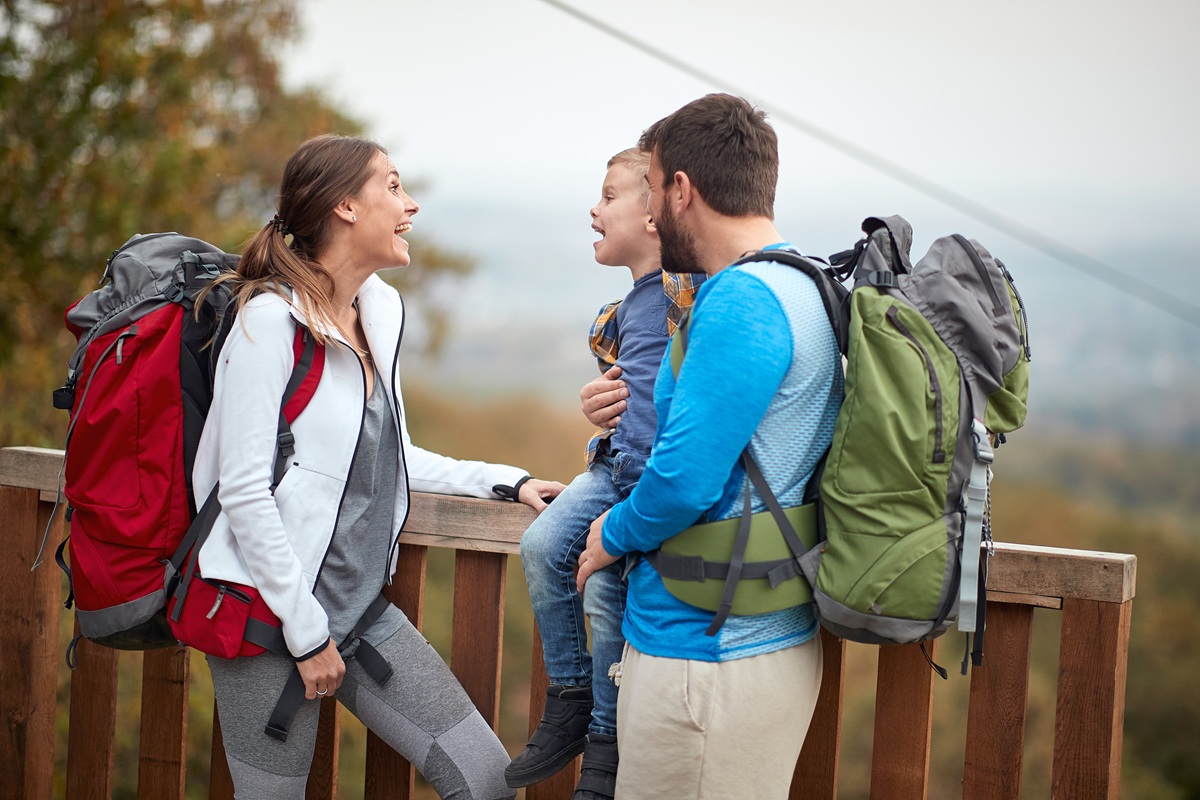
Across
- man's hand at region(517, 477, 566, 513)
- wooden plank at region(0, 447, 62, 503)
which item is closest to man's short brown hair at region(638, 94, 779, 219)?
man's hand at region(517, 477, 566, 513)

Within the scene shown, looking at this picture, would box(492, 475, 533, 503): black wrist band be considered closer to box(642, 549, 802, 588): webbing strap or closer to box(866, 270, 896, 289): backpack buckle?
box(642, 549, 802, 588): webbing strap

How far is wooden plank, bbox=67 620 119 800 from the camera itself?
89.9 inches

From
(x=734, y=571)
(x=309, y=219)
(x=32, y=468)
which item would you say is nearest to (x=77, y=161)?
(x=32, y=468)

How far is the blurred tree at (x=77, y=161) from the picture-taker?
5.38 metres

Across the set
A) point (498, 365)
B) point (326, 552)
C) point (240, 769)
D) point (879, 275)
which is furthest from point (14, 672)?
point (498, 365)

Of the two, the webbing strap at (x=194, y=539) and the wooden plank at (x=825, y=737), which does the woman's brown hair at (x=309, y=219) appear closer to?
the webbing strap at (x=194, y=539)

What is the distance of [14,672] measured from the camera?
2.37 m

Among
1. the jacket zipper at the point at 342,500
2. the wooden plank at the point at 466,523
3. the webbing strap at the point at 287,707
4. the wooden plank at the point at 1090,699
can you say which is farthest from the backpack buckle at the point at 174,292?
the wooden plank at the point at 1090,699

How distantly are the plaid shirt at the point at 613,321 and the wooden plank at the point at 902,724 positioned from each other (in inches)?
24.6

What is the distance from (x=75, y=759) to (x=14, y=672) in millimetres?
263

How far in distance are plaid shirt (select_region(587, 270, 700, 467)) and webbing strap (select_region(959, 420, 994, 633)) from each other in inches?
21.3

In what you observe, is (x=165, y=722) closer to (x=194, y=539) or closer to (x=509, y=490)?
(x=194, y=539)

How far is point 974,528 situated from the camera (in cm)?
137

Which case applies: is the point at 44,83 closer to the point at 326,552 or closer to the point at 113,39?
the point at 113,39
